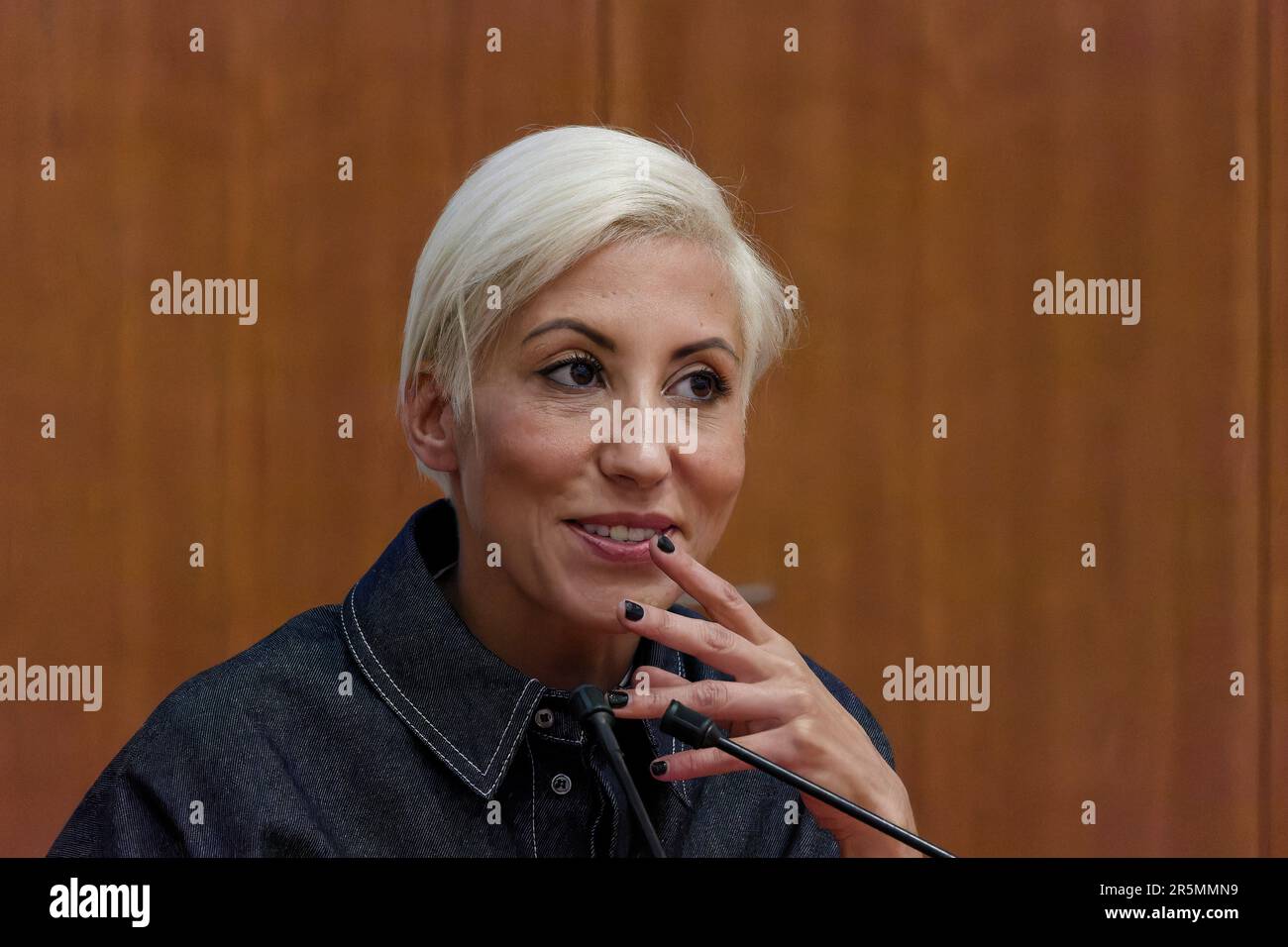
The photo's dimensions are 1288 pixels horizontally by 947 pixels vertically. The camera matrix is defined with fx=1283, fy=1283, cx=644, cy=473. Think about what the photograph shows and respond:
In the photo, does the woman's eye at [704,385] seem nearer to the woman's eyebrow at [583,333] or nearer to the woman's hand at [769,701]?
the woman's eyebrow at [583,333]

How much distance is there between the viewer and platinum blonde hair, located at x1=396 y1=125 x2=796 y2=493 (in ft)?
4.36

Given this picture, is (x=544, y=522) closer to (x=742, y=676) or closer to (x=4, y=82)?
Answer: (x=742, y=676)

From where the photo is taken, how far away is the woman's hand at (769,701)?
118cm

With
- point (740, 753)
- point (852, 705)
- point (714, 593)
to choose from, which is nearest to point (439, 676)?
point (714, 593)

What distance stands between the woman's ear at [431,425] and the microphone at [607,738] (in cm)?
48

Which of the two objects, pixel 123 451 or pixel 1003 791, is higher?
pixel 123 451

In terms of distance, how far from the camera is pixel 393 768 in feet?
4.40

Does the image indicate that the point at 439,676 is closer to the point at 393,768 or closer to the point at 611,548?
the point at 393,768

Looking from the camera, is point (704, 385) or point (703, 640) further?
point (704, 385)

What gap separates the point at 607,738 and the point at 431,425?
58 cm

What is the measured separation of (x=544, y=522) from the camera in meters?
1.33

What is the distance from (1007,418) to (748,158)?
61 centimetres
